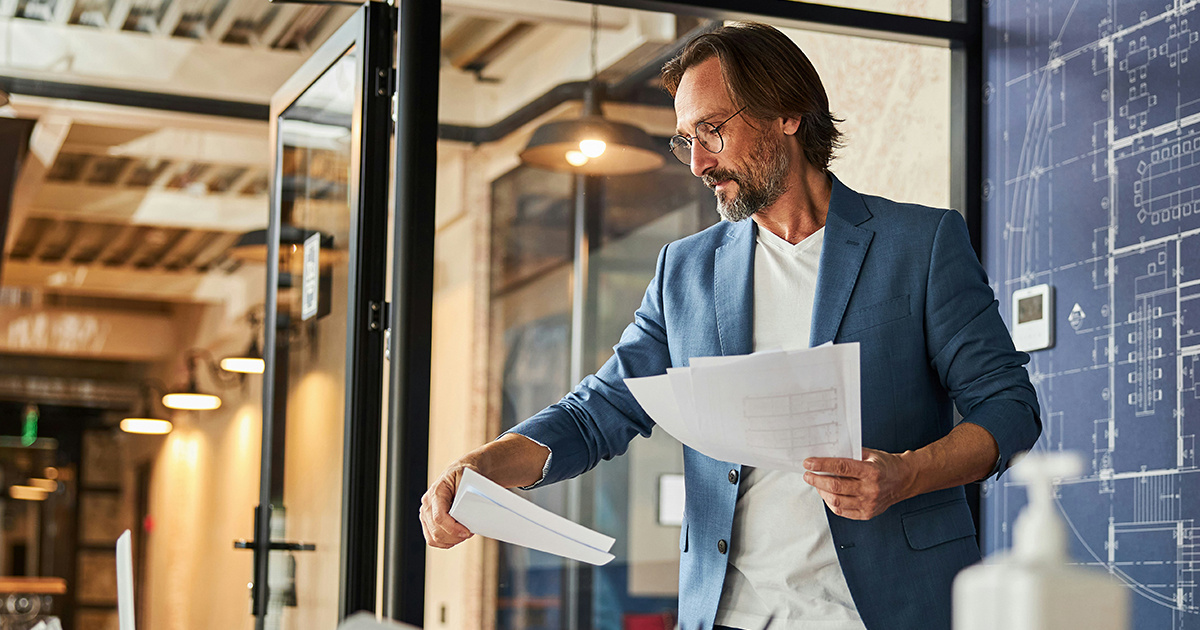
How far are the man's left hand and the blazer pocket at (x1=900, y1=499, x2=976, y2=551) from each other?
23 centimetres

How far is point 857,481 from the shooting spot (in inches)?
49.6

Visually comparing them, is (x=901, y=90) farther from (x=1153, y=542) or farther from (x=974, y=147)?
(x=1153, y=542)

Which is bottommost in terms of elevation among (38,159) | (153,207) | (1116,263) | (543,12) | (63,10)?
(1116,263)

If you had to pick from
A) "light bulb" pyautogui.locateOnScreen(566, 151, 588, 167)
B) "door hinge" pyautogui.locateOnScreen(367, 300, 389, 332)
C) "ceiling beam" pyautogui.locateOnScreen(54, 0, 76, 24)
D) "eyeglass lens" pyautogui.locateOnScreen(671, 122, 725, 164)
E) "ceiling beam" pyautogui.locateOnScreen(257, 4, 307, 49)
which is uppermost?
"ceiling beam" pyautogui.locateOnScreen(257, 4, 307, 49)

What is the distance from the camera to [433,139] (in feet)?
8.03

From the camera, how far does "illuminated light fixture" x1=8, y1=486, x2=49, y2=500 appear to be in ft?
43.1

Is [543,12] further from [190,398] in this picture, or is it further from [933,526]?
[190,398]

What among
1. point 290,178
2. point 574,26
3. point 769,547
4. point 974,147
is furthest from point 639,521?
point 769,547

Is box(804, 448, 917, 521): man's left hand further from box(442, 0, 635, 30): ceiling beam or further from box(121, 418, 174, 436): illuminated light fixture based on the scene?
box(121, 418, 174, 436): illuminated light fixture

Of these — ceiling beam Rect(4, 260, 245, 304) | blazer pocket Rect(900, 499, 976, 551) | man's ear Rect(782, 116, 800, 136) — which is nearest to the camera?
blazer pocket Rect(900, 499, 976, 551)

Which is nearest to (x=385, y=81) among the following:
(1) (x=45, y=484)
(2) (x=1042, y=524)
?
(2) (x=1042, y=524)

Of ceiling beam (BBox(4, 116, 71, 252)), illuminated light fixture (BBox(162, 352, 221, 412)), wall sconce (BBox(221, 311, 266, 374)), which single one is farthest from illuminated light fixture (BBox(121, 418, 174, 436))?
ceiling beam (BBox(4, 116, 71, 252))

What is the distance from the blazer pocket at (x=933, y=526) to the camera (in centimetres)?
151

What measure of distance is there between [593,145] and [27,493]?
11195mm
